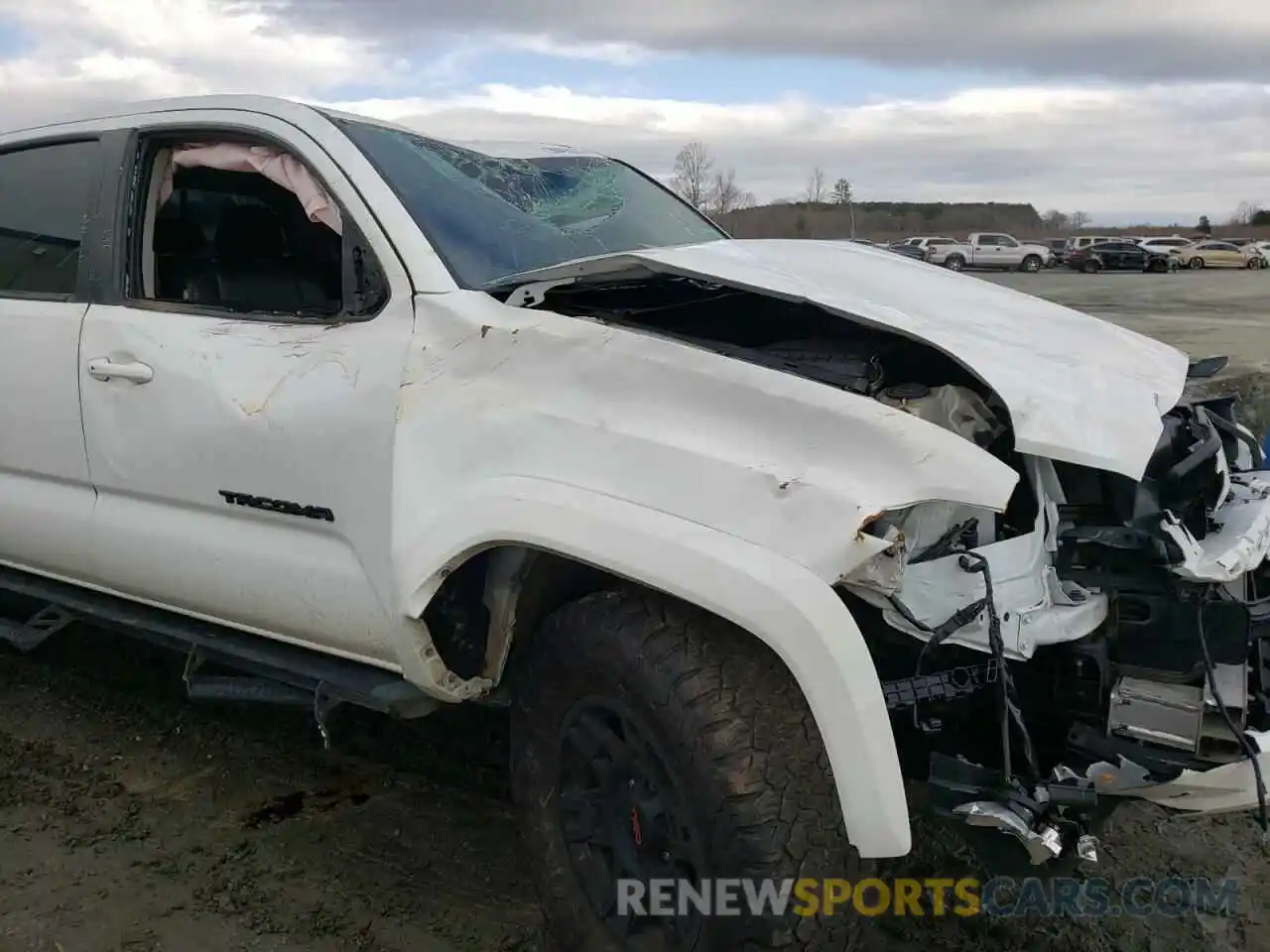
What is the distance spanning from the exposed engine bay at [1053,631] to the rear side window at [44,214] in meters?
1.69

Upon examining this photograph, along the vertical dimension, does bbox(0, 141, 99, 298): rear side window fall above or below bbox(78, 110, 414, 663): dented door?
above

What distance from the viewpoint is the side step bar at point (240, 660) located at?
2762mm

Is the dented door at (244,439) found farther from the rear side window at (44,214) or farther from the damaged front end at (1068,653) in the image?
the damaged front end at (1068,653)

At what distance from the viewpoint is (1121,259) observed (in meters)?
42.7

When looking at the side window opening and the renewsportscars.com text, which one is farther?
the side window opening

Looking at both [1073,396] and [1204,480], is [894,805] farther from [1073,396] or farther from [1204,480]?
[1204,480]

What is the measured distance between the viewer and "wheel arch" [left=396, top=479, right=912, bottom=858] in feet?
6.61

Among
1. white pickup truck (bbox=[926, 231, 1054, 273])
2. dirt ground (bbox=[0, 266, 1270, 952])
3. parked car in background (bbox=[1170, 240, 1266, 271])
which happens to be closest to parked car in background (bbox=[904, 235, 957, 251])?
white pickup truck (bbox=[926, 231, 1054, 273])

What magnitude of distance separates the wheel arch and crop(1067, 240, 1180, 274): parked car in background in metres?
44.6

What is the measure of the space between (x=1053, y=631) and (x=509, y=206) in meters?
1.80

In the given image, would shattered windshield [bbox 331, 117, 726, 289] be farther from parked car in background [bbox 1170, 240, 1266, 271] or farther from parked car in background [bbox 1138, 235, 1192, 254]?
parked car in background [bbox 1170, 240, 1266, 271]

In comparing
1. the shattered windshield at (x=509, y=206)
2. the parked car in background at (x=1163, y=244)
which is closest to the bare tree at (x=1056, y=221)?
the parked car in background at (x=1163, y=244)

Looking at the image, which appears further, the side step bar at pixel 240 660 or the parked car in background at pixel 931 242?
the parked car in background at pixel 931 242

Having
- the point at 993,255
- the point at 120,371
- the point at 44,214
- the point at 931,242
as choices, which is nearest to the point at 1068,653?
the point at 120,371
